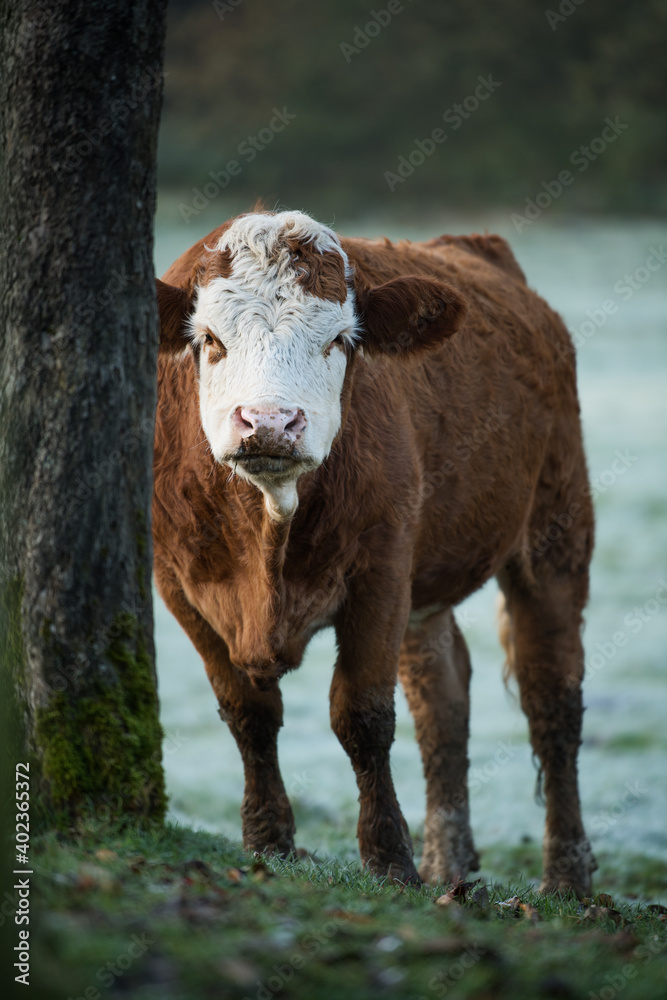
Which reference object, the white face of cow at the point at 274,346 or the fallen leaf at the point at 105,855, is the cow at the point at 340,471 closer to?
the white face of cow at the point at 274,346

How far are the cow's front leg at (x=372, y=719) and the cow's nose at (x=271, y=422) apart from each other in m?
1.32

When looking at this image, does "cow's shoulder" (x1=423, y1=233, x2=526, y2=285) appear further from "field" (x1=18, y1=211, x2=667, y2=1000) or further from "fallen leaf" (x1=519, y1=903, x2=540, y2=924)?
"fallen leaf" (x1=519, y1=903, x2=540, y2=924)

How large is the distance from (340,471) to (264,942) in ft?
7.51

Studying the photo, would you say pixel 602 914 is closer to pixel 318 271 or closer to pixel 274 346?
pixel 274 346

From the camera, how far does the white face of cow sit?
3896 mm

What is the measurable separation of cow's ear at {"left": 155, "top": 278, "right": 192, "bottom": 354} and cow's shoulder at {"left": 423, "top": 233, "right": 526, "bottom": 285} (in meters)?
2.98

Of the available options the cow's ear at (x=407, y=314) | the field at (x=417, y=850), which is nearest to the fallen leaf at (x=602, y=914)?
the field at (x=417, y=850)

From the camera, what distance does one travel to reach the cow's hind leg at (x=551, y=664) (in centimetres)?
680

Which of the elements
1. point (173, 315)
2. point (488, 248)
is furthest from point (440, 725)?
point (173, 315)

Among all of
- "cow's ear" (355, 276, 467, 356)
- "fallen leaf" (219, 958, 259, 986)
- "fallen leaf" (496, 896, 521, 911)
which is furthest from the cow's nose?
"fallen leaf" (496, 896, 521, 911)

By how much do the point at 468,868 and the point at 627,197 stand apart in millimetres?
27005

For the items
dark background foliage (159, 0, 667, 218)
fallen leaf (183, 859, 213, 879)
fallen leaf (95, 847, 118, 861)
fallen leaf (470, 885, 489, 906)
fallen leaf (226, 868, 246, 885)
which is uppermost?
dark background foliage (159, 0, 667, 218)

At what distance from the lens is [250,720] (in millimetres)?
5199

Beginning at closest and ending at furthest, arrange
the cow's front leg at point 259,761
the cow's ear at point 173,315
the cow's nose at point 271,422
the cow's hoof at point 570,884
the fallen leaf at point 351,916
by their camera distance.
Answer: the fallen leaf at point 351,916, the cow's nose at point 271,422, the cow's ear at point 173,315, the cow's front leg at point 259,761, the cow's hoof at point 570,884
